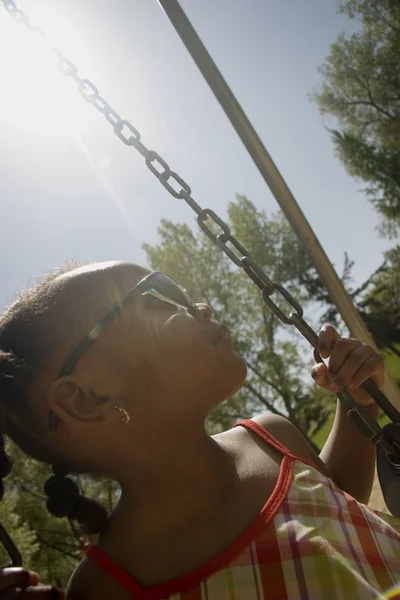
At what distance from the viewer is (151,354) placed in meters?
1.09

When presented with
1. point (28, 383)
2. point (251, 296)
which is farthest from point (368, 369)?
point (251, 296)

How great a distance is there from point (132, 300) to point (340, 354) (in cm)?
54

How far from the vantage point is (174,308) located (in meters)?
1.19

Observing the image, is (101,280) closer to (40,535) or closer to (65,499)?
(65,499)

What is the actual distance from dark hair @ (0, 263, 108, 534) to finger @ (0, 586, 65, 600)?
0.18 meters

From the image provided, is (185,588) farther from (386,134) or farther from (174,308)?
(386,134)

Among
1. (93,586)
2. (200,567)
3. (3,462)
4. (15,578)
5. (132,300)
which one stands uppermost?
(132,300)

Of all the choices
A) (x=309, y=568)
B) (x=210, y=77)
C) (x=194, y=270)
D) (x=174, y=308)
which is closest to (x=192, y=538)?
(x=309, y=568)

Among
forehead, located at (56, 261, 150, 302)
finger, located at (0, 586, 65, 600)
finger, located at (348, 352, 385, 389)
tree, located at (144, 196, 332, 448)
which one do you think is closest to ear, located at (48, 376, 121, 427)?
forehead, located at (56, 261, 150, 302)

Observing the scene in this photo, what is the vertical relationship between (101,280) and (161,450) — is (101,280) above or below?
above

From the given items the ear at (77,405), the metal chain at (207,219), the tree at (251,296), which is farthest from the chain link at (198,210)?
the tree at (251,296)

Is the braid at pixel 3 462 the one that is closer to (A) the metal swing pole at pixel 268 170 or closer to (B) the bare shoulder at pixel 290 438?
(B) the bare shoulder at pixel 290 438

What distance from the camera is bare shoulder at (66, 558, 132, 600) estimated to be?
38.0 inches

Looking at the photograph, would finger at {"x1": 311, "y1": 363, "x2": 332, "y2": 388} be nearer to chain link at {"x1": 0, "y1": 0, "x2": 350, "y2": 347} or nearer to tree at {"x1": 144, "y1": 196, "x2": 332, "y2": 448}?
chain link at {"x1": 0, "y1": 0, "x2": 350, "y2": 347}
